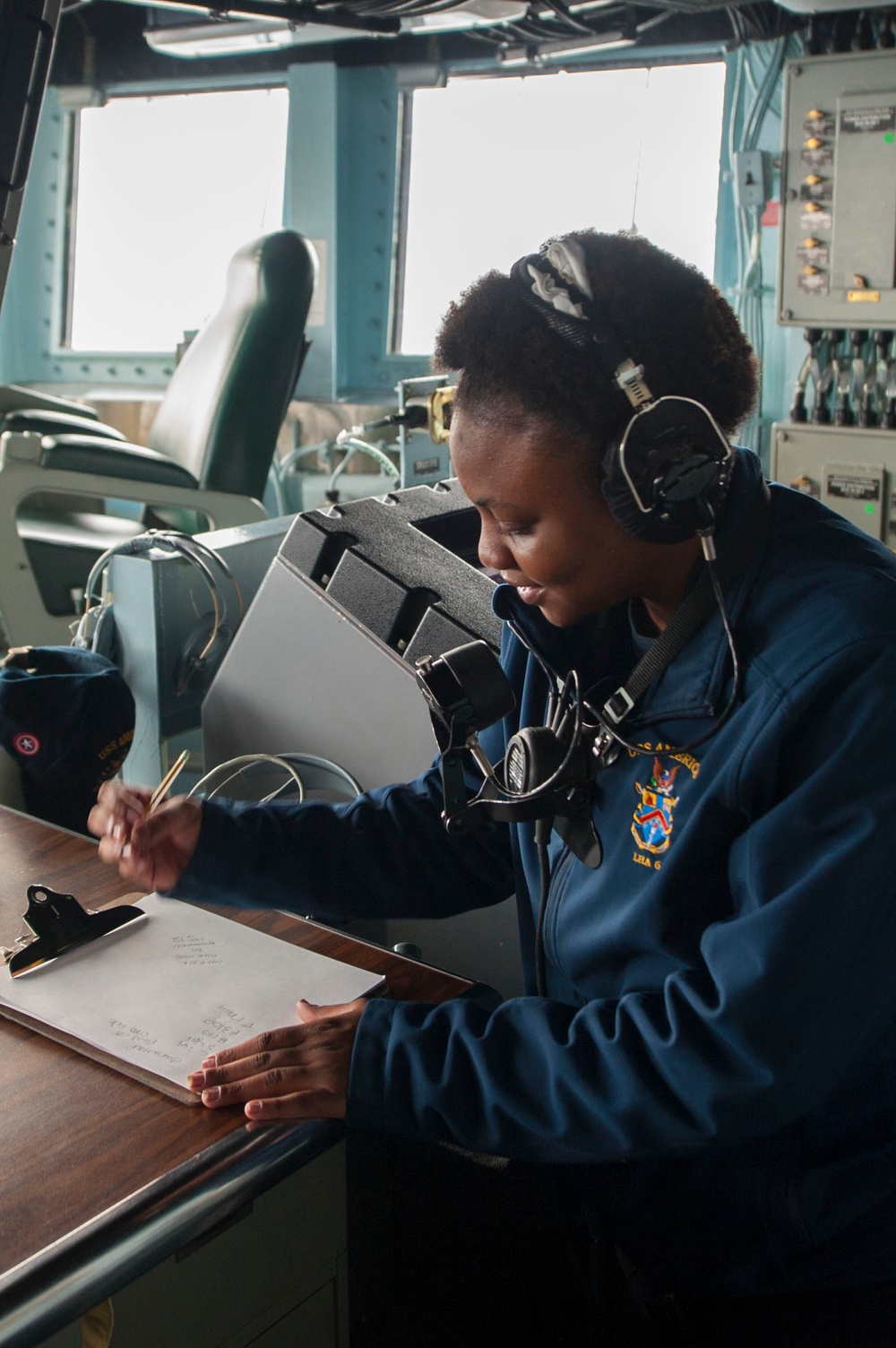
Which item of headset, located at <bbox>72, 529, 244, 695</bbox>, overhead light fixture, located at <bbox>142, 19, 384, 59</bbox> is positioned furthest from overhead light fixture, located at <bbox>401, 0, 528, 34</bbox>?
headset, located at <bbox>72, 529, 244, 695</bbox>

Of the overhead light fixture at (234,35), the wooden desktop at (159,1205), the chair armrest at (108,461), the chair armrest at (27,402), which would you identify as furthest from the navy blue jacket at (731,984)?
the overhead light fixture at (234,35)

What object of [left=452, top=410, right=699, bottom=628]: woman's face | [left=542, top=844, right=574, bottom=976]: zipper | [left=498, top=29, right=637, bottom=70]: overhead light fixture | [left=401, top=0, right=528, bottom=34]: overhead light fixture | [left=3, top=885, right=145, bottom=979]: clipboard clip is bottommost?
[left=3, top=885, right=145, bottom=979]: clipboard clip

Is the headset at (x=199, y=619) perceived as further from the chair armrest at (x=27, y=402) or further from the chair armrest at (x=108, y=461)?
the chair armrest at (x=27, y=402)

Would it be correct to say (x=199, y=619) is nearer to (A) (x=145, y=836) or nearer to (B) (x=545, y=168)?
(A) (x=145, y=836)

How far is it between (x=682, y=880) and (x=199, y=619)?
1.19 m

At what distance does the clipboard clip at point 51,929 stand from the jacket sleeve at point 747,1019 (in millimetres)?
315

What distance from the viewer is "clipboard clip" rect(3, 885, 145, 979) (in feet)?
3.32

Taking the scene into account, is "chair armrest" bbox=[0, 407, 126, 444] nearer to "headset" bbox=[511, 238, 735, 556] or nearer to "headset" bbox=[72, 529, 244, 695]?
"headset" bbox=[72, 529, 244, 695]

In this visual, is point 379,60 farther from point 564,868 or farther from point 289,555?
point 564,868

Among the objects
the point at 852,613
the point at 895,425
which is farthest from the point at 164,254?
the point at 852,613

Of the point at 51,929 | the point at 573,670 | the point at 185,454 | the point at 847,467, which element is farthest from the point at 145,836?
the point at 847,467

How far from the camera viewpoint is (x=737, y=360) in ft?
2.87

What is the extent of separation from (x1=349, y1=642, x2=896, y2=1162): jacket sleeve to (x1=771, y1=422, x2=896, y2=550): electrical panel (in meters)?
2.71

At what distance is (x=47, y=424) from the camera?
3.38 m
